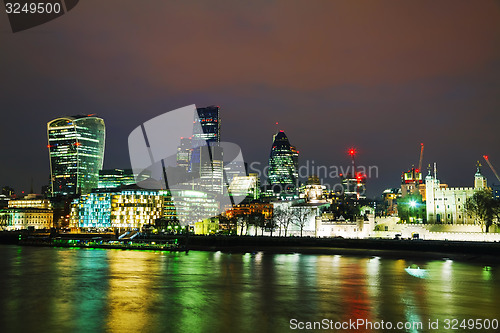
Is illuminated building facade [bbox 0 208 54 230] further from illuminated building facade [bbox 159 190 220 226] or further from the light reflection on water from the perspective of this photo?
the light reflection on water

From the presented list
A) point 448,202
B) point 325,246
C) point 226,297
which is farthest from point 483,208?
point 226,297

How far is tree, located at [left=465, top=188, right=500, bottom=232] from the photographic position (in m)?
96.5

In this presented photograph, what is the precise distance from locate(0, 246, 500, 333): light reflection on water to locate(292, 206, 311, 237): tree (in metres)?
64.6

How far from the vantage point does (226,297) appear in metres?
35.9

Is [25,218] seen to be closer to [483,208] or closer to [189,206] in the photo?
[189,206]

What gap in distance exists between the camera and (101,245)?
331 ft

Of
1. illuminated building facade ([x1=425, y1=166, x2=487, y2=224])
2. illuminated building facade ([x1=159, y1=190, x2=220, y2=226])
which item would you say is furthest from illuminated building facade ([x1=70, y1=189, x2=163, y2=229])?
illuminated building facade ([x1=425, y1=166, x2=487, y2=224])

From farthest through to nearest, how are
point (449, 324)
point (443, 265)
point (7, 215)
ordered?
point (7, 215)
point (443, 265)
point (449, 324)

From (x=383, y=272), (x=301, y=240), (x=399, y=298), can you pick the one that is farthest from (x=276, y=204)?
(x=399, y=298)

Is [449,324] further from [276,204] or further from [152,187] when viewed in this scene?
[152,187]

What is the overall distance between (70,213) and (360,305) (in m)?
180

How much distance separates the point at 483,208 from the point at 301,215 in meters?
43.4

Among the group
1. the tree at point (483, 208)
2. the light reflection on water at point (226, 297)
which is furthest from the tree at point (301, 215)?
the light reflection on water at point (226, 297)

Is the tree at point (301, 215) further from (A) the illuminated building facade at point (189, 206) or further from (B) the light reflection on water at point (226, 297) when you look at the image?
(B) the light reflection on water at point (226, 297)
